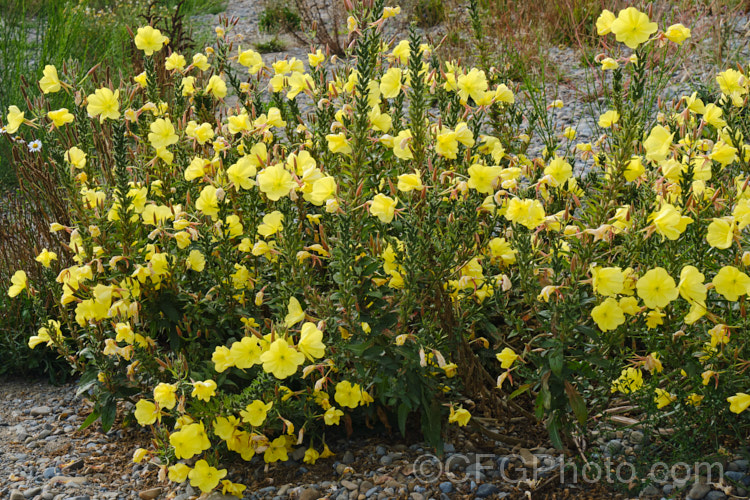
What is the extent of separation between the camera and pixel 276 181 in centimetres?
195

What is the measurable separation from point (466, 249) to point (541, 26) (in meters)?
4.71

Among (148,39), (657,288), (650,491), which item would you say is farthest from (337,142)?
(650,491)

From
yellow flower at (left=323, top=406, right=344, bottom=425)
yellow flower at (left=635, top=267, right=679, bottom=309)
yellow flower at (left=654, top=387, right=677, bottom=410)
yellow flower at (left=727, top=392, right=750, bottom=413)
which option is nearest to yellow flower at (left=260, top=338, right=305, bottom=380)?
yellow flower at (left=323, top=406, right=344, bottom=425)

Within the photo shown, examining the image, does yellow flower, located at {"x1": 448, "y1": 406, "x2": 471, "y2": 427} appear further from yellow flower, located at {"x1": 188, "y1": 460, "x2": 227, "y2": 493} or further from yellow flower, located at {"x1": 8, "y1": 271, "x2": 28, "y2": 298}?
yellow flower, located at {"x1": 8, "y1": 271, "x2": 28, "y2": 298}

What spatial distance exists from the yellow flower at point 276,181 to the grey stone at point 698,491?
137cm

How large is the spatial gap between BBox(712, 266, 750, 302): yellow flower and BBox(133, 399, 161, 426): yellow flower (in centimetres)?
159

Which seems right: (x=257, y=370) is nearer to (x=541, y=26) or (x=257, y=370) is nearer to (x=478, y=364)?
(x=478, y=364)

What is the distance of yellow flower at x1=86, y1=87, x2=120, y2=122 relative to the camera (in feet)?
7.47

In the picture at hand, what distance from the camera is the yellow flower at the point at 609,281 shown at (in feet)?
5.66

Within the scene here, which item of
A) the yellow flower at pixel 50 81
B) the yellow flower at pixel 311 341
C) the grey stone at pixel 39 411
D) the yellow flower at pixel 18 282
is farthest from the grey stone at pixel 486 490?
the yellow flower at pixel 50 81

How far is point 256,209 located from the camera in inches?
97.1

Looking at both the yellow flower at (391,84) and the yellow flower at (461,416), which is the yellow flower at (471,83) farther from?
the yellow flower at (461,416)

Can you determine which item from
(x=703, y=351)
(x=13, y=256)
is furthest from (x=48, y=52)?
(x=703, y=351)

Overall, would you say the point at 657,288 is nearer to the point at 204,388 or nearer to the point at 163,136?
the point at 204,388
